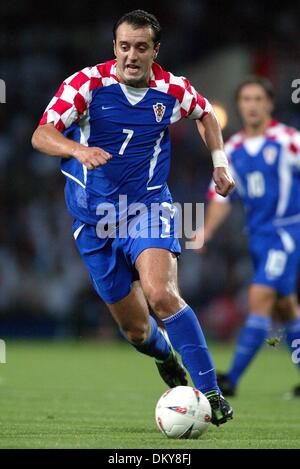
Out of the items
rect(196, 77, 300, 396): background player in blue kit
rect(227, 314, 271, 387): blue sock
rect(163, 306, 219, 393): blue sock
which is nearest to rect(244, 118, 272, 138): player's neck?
rect(196, 77, 300, 396): background player in blue kit

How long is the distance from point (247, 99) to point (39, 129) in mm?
3596

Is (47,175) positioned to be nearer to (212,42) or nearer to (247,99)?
(212,42)

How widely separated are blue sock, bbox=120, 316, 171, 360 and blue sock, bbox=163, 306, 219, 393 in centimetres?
84

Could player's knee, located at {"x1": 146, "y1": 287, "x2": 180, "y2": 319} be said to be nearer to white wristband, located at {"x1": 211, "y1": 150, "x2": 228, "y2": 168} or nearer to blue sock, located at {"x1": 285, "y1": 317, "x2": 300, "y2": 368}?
white wristband, located at {"x1": 211, "y1": 150, "x2": 228, "y2": 168}

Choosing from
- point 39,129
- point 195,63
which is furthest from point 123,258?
point 195,63

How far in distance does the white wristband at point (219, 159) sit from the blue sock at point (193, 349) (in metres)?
0.87

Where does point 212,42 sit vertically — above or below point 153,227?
above

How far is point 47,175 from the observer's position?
17.0 meters

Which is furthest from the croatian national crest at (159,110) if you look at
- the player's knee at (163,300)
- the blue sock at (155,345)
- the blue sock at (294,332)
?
the blue sock at (294,332)

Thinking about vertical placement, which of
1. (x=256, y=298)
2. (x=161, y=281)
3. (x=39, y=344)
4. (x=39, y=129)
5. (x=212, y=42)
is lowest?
(x=39, y=344)

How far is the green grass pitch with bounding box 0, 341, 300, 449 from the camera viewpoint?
497 cm

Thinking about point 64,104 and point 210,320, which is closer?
point 64,104

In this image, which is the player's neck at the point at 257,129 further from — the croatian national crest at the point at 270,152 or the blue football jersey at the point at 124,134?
the blue football jersey at the point at 124,134

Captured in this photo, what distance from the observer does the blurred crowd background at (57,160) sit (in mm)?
15742
